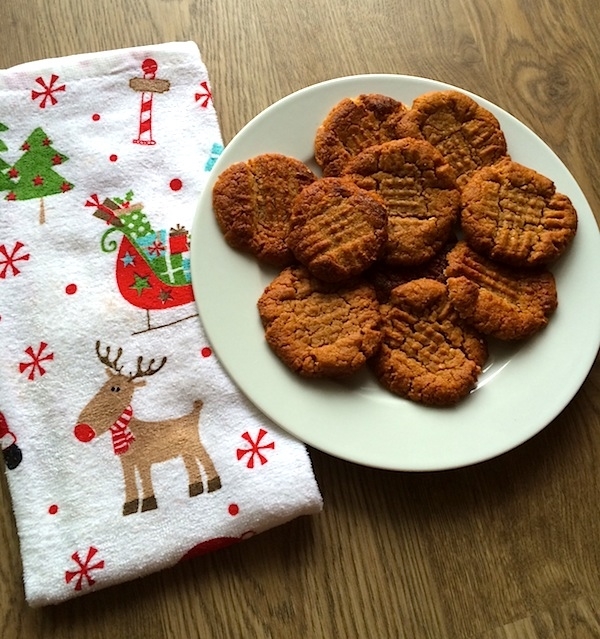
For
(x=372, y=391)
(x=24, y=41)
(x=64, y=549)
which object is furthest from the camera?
(x=24, y=41)

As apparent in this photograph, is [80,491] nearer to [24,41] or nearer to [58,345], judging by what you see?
[58,345]

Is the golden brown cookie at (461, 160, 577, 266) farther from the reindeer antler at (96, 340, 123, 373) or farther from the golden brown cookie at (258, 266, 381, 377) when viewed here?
the reindeer antler at (96, 340, 123, 373)

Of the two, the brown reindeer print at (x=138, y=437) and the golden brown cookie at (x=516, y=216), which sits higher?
the golden brown cookie at (x=516, y=216)

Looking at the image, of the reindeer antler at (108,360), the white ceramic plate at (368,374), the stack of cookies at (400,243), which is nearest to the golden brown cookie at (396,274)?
the stack of cookies at (400,243)

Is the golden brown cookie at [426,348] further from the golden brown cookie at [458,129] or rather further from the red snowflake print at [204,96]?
the red snowflake print at [204,96]

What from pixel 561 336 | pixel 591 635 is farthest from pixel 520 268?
pixel 591 635

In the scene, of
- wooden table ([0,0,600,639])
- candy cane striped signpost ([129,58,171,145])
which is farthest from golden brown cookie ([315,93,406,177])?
candy cane striped signpost ([129,58,171,145])

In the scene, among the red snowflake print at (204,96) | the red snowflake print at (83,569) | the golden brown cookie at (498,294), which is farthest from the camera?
the red snowflake print at (204,96)
